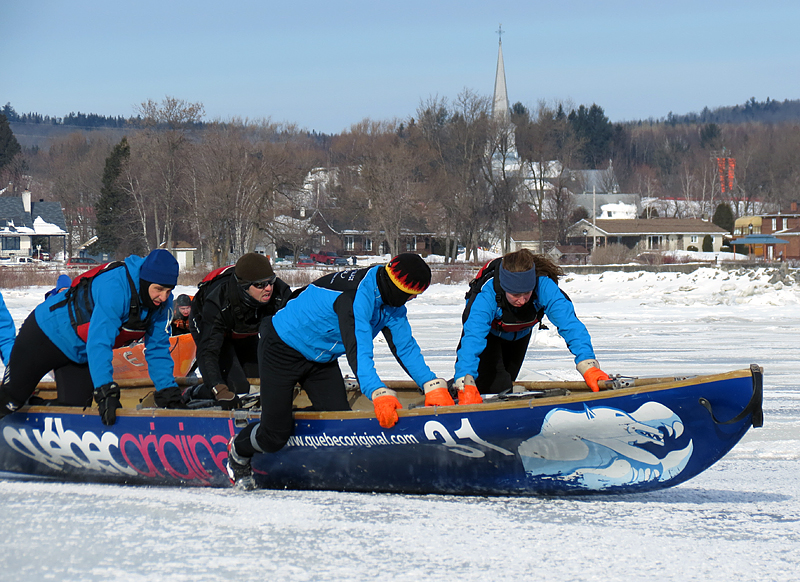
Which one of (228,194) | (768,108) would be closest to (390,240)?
(228,194)

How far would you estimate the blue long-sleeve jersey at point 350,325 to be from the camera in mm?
4184

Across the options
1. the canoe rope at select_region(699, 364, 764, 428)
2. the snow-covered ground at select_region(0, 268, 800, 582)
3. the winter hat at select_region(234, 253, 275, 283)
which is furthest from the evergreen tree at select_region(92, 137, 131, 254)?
the canoe rope at select_region(699, 364, 764, 428)

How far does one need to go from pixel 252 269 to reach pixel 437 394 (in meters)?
1.60

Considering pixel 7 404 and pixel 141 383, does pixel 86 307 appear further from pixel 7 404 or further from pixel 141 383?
pixel 141 383

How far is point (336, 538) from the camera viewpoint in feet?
12.1

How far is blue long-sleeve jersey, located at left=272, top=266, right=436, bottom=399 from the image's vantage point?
13.7 feet

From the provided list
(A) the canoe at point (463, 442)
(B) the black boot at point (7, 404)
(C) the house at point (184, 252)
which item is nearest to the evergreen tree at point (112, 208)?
(C) the house at point (184, 252)

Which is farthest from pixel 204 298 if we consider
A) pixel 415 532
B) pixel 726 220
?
pixel 726 220

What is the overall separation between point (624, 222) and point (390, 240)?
28423 millimetres

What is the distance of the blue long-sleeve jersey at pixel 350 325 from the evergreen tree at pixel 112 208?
51.0 m

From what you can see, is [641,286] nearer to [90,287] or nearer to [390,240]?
[90,287]

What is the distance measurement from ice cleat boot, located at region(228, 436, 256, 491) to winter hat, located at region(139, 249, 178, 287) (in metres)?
1.01

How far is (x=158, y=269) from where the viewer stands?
185 inches

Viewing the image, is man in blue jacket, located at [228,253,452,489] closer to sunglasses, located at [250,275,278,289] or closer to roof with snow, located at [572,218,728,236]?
sunglasses, located at [250,275,278,289]
